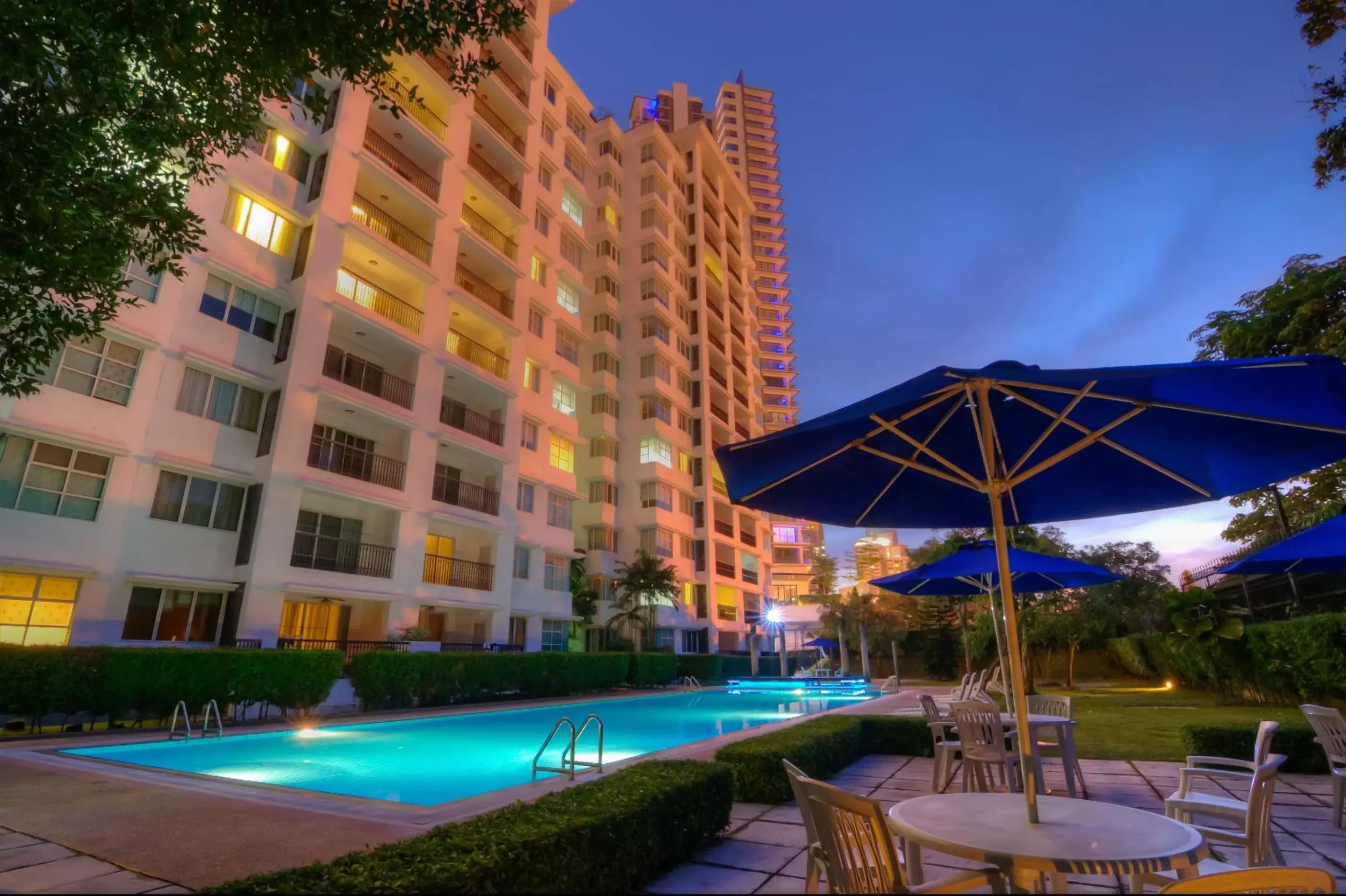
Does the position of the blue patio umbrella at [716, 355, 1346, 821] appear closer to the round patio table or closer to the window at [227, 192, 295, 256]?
the round patio table

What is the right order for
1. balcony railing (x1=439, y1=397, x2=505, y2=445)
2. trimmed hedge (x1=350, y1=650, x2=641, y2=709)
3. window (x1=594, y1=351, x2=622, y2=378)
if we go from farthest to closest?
window (x1=594, y1=351, x2=622, y2=378) < balcony railing (x1=439, y1=397, x2=505, y2=445) < trimmed hedge (x1=350, y1=650, x2=641, y2=709)

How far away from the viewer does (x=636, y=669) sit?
2622cm

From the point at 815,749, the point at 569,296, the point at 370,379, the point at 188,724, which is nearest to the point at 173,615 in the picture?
the point at 188,724

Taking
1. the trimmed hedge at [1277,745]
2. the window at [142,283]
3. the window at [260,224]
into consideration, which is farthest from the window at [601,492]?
the trimmed hedge at [1277,745]

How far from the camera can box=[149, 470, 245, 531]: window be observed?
15.3m

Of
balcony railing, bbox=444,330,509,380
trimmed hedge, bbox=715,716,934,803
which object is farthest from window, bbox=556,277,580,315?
trimmed hedge, bbox=715,716,934,803

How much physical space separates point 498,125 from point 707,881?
3000 cm

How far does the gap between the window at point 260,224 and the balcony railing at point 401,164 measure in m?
4.09

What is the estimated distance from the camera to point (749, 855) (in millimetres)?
4621

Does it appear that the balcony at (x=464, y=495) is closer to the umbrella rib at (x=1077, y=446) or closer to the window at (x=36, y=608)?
the window at (x=36, y=608)

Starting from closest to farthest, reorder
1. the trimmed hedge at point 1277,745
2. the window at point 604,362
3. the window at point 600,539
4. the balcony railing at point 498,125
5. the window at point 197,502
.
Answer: the trimmed hedge at point 1277,745 < the window at point 197,502 < the balcony railing at point 498,125 < the window at point 600,539 < the window at point 604,362

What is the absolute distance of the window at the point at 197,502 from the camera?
15328 millimetres

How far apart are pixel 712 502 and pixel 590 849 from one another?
124 ft

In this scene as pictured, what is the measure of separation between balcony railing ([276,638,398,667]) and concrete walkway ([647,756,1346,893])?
13.4 meters
